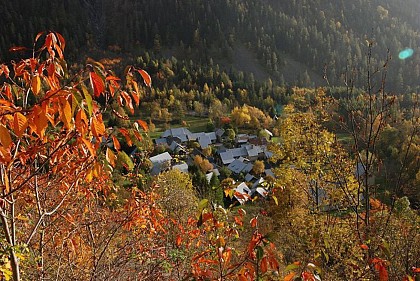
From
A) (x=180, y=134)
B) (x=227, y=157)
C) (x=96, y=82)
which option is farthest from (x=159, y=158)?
(x=96, y=82)

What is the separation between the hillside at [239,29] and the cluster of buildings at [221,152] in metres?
54.0

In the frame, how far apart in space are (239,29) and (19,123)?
14444 centimetres

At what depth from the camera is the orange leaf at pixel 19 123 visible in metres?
1.44

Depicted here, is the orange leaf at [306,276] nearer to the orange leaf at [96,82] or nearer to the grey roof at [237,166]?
the orange leaf at [96,82]

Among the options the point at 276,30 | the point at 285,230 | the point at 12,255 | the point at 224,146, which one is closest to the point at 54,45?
the point at 12,255

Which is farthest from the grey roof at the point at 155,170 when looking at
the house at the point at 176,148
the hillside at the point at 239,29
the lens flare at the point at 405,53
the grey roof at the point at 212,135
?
the lens flare at the point at 405,53

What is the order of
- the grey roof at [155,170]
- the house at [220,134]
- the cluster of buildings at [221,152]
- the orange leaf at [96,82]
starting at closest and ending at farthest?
the orange leaf at [96,82] → the grey roof at [155,170] → the cluster of buildings at [221,152] → the house at [220,134]

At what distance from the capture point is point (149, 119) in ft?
239

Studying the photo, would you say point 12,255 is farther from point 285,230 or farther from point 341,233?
point 285,230

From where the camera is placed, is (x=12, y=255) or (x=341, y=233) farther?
(x=341, y=233)

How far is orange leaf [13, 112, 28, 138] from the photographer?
144 cm

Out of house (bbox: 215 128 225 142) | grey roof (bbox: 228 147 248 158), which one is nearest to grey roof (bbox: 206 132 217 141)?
house (bbox: 215 128 225 142)

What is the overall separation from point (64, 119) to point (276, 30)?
141 meters

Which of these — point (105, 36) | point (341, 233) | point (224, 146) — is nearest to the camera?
point (341, 233)
